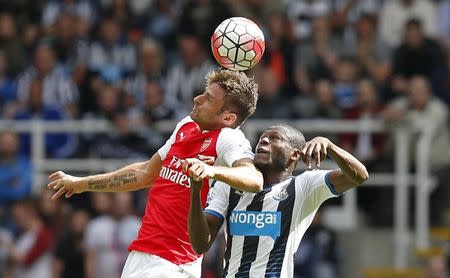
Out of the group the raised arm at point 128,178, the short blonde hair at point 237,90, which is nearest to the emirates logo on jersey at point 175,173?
the raised arm at point 128,178

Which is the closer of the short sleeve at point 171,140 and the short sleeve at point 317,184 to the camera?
the short sleeve at point 317,184

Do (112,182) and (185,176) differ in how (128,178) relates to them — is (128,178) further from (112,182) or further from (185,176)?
(185,176)

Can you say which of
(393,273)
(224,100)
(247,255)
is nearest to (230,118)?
(224,100)

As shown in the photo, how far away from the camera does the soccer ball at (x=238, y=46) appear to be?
9.16 metres

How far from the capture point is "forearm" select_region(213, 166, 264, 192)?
753cm

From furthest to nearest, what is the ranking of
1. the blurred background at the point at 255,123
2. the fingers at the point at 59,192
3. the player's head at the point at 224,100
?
1. the blurred background at the point at 255,123
2. the fingers at the point at 59,192
3. the player's head at the point at 224,100

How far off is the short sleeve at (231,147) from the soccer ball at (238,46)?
77cm

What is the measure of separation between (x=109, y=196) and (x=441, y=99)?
4.88 m

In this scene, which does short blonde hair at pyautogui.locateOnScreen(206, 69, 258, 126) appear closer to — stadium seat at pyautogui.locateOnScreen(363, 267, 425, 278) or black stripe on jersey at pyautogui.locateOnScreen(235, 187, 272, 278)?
black stripe on jersey at pyautogui.locateOnScreen(235, 187, 272, 278)

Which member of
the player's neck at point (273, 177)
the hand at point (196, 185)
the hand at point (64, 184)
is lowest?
the hand at point (64, 184)

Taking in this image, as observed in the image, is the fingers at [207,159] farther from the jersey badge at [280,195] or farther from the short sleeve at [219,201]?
the jersey badge at [280,195]

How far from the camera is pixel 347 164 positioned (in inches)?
315

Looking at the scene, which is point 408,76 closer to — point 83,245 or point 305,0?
point 305,0

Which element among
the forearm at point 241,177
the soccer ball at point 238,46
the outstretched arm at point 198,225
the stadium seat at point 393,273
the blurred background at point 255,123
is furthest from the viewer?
the stadium seat at point 393,273
